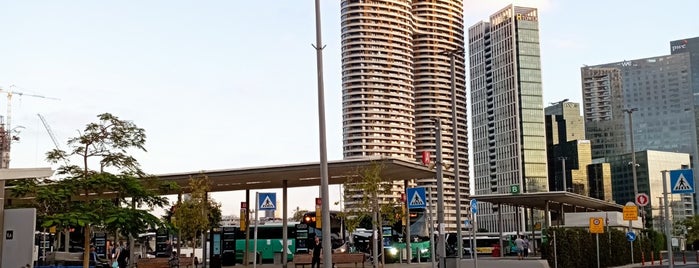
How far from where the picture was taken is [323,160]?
1716 cm

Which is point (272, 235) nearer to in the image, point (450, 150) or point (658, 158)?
point (450, 150)

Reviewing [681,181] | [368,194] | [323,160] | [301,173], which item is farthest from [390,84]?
[323,160]

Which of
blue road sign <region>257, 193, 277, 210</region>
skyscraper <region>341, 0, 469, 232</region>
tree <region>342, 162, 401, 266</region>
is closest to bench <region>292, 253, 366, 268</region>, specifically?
tree <region>342, 162, 401, 266</region>

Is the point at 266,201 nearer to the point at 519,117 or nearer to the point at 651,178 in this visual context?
the point at 651,178

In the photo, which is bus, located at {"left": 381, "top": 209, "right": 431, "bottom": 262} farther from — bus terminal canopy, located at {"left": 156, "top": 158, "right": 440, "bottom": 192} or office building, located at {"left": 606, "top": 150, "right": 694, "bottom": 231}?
office building, located at {"left": 606, "top": 150, "right": 694, "bottom": 231}

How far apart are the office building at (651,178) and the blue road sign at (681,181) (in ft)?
482

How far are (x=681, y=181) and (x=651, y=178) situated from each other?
527 ft

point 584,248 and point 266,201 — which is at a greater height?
point 266,201

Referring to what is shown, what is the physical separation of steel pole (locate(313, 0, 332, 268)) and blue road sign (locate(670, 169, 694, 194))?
1160cm

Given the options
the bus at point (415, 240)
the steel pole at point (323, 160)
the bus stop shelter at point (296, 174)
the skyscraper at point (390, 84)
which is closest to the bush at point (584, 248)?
the bus stop shelter at point (296, 174)

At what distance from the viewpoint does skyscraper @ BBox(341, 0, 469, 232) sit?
17950 cm

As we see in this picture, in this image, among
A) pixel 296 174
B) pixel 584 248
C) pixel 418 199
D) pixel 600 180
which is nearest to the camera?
pixel 418 199

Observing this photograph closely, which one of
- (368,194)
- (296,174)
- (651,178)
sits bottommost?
(368,194)

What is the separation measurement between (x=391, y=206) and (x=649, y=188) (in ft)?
498
